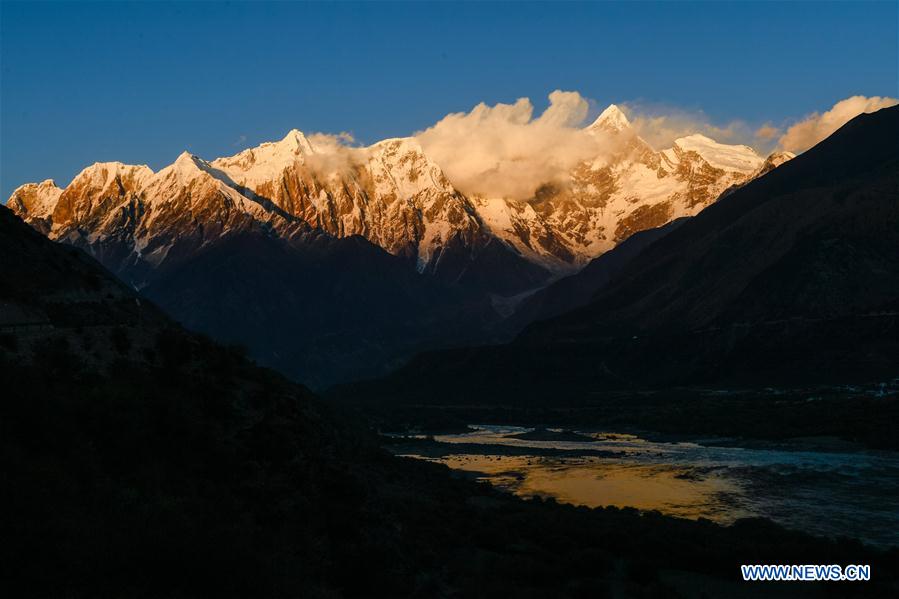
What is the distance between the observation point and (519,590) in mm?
41219

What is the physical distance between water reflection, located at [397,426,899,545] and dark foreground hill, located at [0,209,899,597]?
12.1 m

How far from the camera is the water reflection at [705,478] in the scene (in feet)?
224

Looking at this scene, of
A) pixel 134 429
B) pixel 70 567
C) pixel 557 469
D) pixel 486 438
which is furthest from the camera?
pixel 486 438

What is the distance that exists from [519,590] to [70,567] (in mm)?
21275

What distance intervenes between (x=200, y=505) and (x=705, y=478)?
215 feet

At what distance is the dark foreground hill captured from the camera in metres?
25.7

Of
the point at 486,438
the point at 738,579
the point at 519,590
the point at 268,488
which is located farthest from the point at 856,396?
the point at 268,488

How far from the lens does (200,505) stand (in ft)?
103

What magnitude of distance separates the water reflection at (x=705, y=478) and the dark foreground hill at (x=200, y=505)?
39.8ft

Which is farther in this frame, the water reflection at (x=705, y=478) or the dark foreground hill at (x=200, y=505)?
Answer: the water reflection at (x=705, y=478)

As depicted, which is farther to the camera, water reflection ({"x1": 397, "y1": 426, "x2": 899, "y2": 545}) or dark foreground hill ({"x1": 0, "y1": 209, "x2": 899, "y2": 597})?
water reflection ({"x1": 397, "y1": 426, "x2": 899, "y2": 545})

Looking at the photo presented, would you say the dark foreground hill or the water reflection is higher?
the dark foreground hill

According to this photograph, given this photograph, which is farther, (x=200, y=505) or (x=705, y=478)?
(x=705, y=478)

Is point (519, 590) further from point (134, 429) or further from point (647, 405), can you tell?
point (647, 405)
